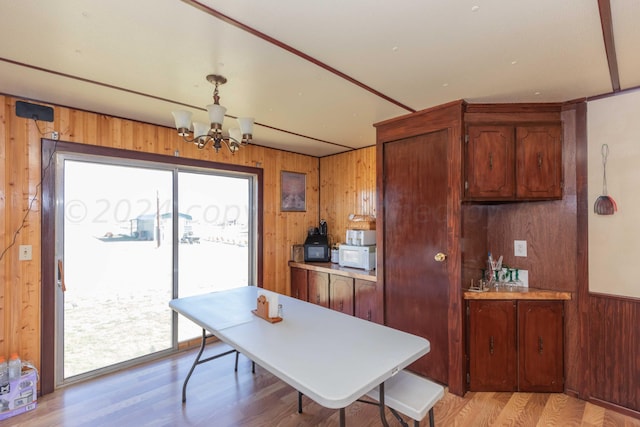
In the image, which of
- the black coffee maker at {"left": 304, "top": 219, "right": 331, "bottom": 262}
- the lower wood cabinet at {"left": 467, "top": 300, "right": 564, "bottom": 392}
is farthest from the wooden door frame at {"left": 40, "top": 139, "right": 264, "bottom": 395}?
Result: the lower wood cabinet at {"left": 467, "top": 300, "right": 564, "bottom": 392}

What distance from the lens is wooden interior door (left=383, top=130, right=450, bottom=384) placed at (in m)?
2.69

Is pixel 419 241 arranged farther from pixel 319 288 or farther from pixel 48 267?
pixel 48 267

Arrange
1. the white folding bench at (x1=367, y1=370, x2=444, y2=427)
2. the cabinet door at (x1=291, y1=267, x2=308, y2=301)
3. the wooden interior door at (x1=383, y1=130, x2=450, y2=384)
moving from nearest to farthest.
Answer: the white folding bench at (x1=367, y1=370, x2=444, y2=427)
the wooden interior door at (x1=383, y1=130, x2=450, y2=384)
the cabinet door at (x1=291, y1=267, x2=308, y2=301)

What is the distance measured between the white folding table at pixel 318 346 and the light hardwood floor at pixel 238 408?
0.79 meters

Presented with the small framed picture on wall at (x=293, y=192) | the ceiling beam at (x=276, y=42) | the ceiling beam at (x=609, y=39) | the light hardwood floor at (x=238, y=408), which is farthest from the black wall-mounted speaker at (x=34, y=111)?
the ceiling beam at (x=609, y=39)

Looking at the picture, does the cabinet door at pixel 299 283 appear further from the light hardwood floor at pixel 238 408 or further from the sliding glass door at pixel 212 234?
the light hardwood floor at pixel 238 408

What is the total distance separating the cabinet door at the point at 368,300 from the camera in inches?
125

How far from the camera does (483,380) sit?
2.63m

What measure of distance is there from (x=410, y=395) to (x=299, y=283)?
8.76ft

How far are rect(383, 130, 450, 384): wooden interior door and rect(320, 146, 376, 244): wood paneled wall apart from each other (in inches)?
37.0

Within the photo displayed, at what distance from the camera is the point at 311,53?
5.94 ft

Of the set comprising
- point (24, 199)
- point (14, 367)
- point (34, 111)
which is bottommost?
point (14, 367)

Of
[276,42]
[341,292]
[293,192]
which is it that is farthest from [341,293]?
[276,42]

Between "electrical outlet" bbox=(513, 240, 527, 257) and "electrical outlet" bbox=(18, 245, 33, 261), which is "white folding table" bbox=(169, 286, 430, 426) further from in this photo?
"electrical outlet" bbox=(513, 240, 527, 257)
